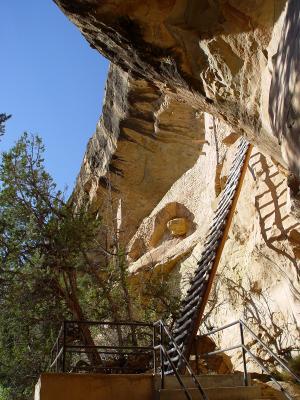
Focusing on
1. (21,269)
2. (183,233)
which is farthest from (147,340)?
(183,233)

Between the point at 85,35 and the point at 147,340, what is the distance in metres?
6.47

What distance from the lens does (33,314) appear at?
906cm

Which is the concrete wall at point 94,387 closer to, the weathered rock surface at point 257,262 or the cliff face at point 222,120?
the cliff face at point 222,120

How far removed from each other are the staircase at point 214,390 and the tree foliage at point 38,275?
2740 mm

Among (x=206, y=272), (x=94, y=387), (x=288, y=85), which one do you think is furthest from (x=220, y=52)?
(x=94, y=387)

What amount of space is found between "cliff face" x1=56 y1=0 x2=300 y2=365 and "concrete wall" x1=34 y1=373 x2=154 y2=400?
9.41ft

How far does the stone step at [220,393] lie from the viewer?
5555 millimetres

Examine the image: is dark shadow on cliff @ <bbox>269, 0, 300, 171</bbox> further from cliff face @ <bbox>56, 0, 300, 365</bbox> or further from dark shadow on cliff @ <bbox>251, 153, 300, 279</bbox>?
dark shadow on cliff @ <bbox>251, 153, 300, 279</bbox>

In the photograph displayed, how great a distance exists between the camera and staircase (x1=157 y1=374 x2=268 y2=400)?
219 inches

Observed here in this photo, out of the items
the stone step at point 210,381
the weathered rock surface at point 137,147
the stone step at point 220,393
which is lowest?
the stone step at point 220,393

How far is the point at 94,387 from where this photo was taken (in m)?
5.49

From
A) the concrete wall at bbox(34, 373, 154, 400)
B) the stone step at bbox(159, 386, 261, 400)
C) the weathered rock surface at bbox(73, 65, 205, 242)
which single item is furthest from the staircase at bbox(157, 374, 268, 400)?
the weathered rock surface at bbox(73, 65, 205, 242)

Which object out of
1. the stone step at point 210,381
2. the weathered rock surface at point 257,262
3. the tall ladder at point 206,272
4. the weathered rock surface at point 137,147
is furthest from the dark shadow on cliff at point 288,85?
the weathered rock surface at point 137,147

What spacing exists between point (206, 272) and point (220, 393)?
10.8 feet
